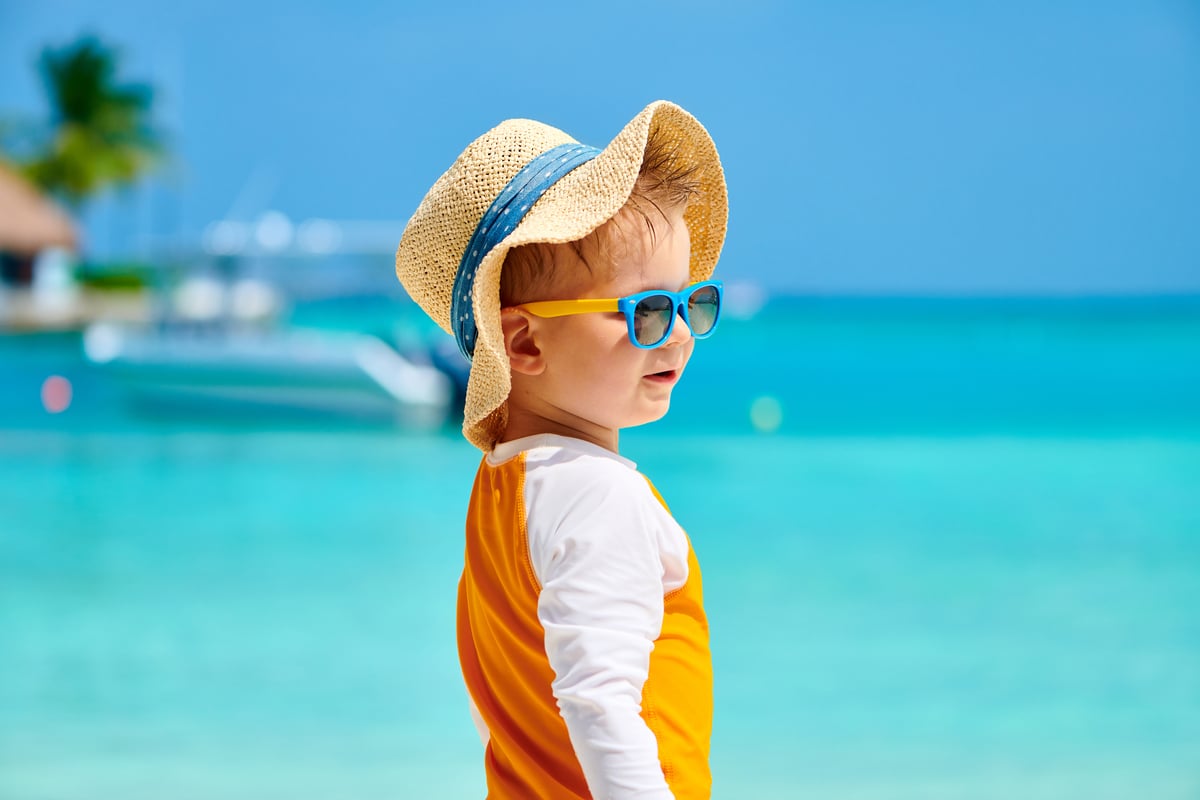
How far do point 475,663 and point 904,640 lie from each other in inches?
180

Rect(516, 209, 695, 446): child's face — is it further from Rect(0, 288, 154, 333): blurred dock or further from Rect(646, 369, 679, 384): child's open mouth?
Rect(0, 288, 154, 333): blurred dock

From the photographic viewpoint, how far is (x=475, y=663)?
1.36 m

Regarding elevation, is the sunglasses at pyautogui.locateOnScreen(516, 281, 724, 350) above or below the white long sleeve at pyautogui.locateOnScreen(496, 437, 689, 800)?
above

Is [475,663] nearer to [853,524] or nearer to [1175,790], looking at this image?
[1175,790]

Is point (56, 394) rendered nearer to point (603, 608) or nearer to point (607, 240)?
point (607, 240)

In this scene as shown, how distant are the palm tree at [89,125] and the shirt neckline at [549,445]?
3917 cm

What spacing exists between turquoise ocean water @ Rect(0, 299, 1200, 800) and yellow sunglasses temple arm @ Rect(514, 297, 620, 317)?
109 inches

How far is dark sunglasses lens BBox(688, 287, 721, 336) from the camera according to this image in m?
1.25

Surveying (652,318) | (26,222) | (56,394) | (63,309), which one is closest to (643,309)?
(652,318)

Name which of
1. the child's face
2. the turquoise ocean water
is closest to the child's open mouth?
the child's face

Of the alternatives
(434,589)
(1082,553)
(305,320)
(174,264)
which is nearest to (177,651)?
(434,589)

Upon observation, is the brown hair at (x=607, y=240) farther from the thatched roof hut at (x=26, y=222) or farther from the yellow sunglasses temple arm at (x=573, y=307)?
the thatched roof hut at (x=26, y=222)

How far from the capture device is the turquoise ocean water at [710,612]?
4102mm

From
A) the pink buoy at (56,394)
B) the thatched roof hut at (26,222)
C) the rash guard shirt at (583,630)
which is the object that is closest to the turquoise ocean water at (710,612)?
the rash guard shirt at (583,630)
